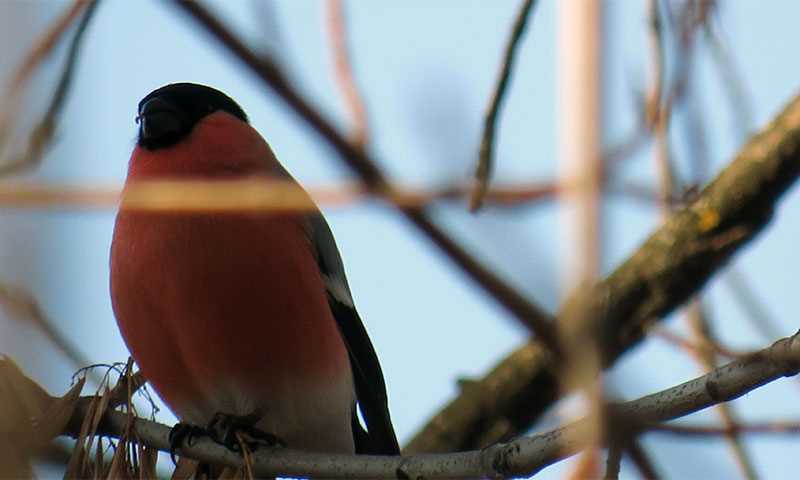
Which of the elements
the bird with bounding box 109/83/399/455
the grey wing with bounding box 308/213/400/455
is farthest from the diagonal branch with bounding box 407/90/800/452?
the bird with bounding box 109/83/399/455

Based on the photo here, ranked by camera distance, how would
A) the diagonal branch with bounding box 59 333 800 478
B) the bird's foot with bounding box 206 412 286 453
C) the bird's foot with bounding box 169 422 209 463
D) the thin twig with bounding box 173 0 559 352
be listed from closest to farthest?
the thin twig with bounding box 173 0 559 352 < the diagonal branch with bounding box 59 333 800 478 < the bird's foot with bounding box 169 422 209 463 < the bird's foot with bounding box 206 412 286 453

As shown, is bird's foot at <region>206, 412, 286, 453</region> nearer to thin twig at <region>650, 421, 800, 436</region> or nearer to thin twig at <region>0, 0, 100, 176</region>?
thin twig at <region>0, 0, 100, 176</region>

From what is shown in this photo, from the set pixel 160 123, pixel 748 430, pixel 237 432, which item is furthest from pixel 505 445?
pixel 160 123

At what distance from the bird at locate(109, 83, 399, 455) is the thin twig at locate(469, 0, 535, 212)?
102 centimetres

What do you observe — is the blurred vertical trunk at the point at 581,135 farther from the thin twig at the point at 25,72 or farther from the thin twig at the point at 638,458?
the thin twig at the point at 25,72

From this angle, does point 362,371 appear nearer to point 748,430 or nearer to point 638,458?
point 748,430

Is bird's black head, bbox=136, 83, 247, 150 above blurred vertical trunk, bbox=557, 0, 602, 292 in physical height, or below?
above

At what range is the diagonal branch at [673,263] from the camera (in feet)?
10.1

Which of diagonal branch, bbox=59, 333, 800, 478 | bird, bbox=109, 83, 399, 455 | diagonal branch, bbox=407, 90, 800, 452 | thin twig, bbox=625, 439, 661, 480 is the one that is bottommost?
thin twig, bbox=625, 439, 661, 480

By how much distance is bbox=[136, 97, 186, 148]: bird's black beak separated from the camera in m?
3.45

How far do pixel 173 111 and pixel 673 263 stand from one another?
148 cm

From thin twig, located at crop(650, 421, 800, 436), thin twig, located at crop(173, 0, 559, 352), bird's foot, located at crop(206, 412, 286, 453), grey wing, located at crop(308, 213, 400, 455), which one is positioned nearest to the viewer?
thin twig, located at crop(173, 0, 559, 352)

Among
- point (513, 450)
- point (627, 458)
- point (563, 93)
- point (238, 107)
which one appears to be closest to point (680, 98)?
point (513, 450)

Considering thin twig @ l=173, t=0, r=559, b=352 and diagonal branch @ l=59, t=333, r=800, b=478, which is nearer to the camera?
thin twig @ l=173, t=0, r=559, b=352
